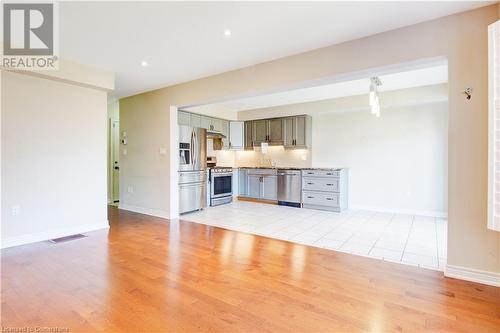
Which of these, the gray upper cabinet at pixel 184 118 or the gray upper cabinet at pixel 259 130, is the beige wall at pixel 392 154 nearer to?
the gray upper cabinet at pixel 259 130

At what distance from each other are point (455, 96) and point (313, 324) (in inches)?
97.5

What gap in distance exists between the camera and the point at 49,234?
372cm

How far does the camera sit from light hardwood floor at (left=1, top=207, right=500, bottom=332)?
181cm

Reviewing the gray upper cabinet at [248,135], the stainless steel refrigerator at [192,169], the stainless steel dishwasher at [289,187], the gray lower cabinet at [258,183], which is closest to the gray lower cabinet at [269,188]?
the gray lower cabinet at [258,183]

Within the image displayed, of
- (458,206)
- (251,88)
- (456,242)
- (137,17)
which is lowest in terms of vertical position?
(456,242)

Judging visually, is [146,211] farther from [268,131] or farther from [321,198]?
[321,198]

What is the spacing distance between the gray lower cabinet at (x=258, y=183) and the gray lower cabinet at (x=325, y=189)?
87cm

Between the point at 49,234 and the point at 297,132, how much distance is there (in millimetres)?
5280

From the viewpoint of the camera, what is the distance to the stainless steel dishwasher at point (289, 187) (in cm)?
625

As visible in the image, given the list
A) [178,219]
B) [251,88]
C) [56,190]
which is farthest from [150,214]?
[251,88]

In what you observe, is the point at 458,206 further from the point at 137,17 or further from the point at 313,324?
the point at 137,17

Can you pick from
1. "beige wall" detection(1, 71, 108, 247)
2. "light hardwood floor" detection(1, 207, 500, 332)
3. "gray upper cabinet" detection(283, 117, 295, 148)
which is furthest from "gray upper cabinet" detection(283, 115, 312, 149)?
"beige wall" detection(1, 71, 108, 247)

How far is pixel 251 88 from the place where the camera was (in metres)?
3.90

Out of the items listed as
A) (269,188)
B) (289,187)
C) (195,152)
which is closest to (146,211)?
(195,152)
